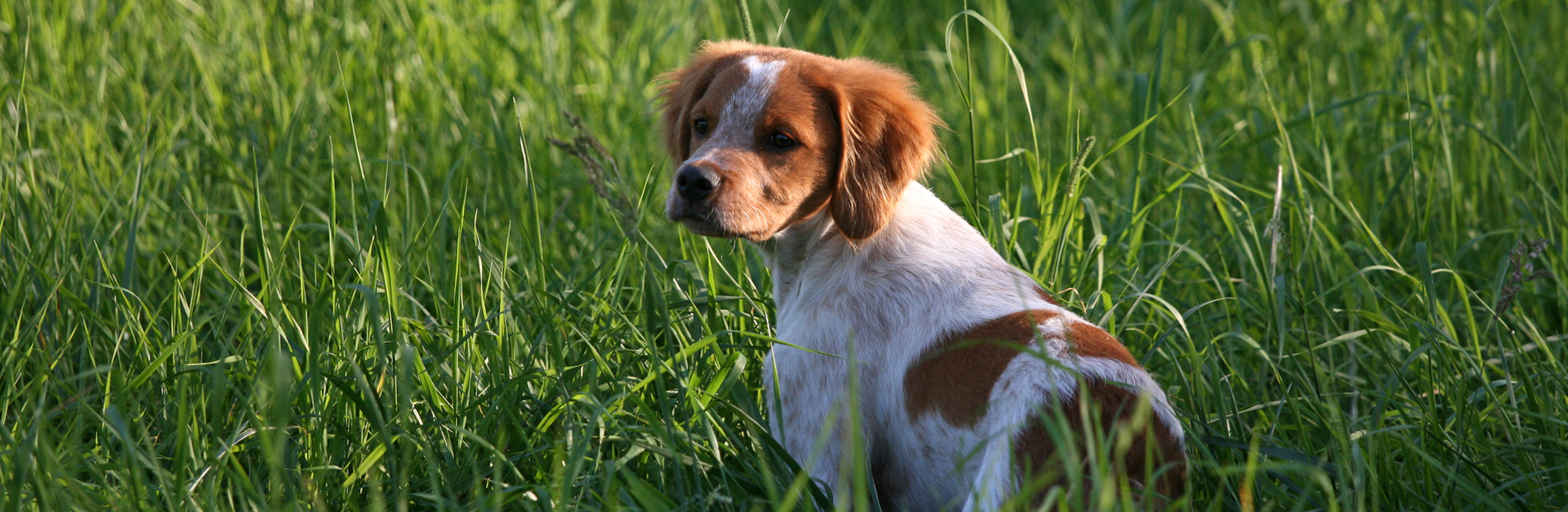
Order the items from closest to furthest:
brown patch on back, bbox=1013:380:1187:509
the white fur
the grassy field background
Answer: brown patch on back, bbox=1013:380:1187:509, the white fur, the grassy field background

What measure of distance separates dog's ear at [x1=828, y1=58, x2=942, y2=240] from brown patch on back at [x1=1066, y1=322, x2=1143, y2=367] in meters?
0.52

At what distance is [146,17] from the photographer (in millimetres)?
4621

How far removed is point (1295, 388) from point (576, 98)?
328cm

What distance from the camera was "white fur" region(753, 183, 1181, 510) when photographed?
2.14m

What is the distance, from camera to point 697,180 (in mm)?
2350

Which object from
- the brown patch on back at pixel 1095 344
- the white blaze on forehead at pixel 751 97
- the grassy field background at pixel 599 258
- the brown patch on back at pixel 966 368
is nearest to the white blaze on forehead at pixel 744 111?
the white blaze on forehead at pixel 751 97

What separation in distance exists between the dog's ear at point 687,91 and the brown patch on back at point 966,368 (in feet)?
2.86

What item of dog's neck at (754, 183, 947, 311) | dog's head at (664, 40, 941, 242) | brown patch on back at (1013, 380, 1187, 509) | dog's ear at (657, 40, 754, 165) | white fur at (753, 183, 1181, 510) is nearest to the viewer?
brown patch on back at (1013, 380, 1187, 509)

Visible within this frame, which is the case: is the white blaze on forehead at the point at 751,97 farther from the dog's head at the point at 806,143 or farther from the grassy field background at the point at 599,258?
the grassy field background at the point at 599,258

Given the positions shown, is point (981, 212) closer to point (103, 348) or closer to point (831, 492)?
point (831, 492)

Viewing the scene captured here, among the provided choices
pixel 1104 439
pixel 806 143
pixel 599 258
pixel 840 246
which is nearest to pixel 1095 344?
pixel 1104 439

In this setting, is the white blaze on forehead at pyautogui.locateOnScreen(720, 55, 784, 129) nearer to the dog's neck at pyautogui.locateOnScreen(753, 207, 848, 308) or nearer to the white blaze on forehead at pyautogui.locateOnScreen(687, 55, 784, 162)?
the white blaze on forehead at pyautogui.locateOnScreen(687, 55, 784, 162)

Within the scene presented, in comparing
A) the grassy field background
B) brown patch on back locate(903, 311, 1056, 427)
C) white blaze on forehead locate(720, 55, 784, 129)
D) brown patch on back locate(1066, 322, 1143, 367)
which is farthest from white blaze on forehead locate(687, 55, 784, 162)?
brown patch on back locate(1066, 322, 1143, 367)

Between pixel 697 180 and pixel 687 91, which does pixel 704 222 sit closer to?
pixel 697 180
